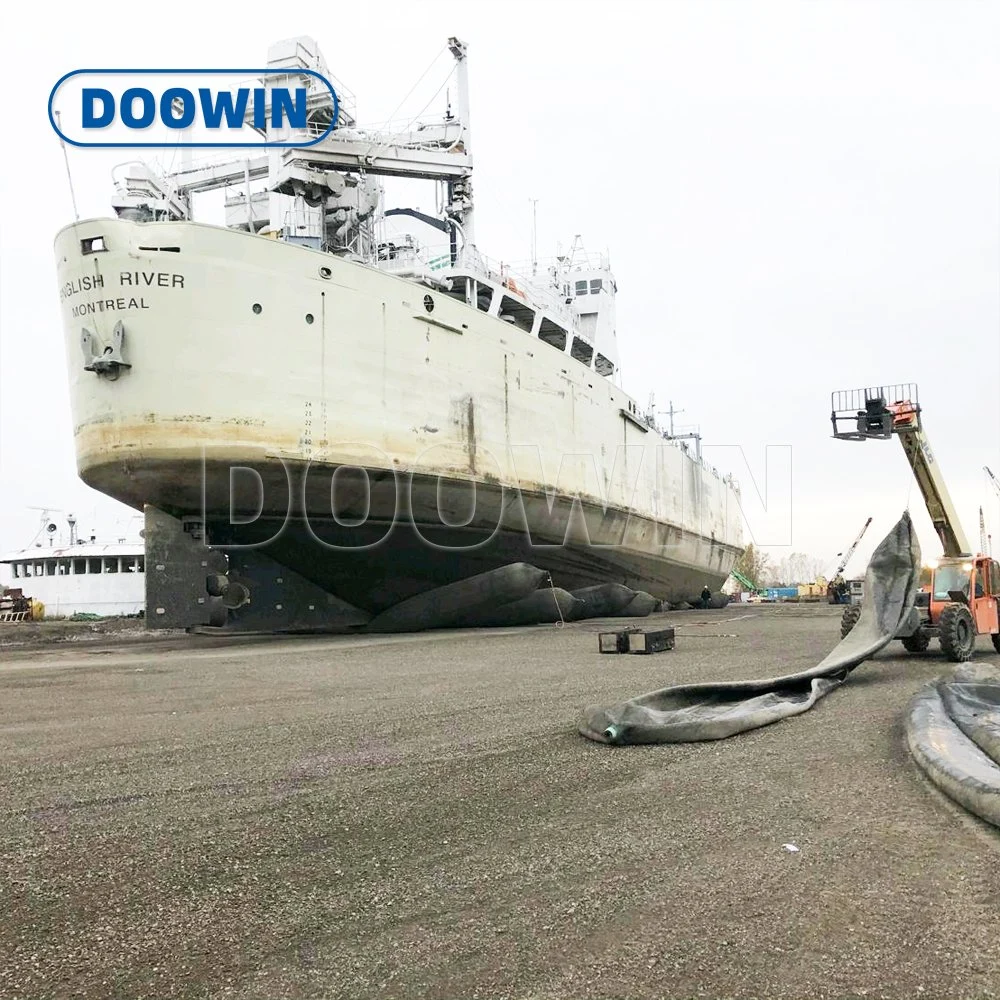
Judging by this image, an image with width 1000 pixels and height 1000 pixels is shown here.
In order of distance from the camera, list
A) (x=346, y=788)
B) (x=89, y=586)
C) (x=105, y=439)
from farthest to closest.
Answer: (x=89, y=586)
(x=105, y=439)
(x=346, y=788)

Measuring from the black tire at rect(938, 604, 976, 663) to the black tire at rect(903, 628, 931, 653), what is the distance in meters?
0.35

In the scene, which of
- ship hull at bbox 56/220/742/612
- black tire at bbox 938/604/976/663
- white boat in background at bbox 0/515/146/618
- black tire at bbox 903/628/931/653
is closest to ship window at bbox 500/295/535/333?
ship hull at bbox 56/220/742/612

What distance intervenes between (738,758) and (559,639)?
975 cm

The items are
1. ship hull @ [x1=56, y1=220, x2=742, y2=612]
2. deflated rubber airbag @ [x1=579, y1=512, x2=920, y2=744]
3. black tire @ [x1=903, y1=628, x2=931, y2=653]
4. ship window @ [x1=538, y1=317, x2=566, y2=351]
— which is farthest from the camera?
ship window @ [x1=538, y1=317, x2=566, y2=351]

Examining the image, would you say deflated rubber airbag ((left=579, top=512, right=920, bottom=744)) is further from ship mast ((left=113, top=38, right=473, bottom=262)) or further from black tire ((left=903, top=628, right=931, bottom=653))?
ship mast ((left=113, top=38, right=473, bottom=262))

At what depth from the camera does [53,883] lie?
9.96 feet

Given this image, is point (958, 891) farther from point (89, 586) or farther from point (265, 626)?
point (89, 586)

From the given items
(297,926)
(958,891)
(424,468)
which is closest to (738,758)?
(958,891)

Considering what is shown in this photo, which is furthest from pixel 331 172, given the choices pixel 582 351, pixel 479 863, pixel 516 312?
pixel 479 863

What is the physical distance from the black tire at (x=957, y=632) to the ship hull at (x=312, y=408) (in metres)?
9.50

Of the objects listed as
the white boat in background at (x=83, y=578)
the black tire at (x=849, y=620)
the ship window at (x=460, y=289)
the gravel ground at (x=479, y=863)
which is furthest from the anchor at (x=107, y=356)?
the white boat in background at (x=83, y=578)

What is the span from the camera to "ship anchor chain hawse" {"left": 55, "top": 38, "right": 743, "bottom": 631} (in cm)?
1374

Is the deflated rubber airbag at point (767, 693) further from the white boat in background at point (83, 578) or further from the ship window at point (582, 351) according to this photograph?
the white boat in background at point (83, 578)

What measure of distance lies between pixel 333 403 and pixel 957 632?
10.7m
